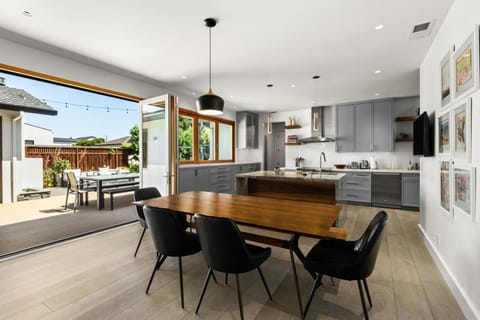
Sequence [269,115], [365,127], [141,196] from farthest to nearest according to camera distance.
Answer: [365,127] < [269,115] < [141,196]

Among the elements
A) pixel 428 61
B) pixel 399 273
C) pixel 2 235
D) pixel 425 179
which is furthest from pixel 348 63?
pixel 2 235

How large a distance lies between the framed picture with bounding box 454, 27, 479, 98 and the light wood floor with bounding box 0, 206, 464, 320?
178cm

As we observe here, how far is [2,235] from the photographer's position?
11.4 ft

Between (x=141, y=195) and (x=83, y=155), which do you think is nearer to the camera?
(x=141, y=195)

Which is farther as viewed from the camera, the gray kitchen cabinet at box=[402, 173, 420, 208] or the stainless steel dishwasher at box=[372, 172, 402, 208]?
the stainless steel dishwasher at box=[372, 172, 402, 208]

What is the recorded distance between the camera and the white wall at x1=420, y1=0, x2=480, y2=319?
1.68m

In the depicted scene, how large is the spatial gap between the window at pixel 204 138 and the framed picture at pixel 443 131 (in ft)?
14.1

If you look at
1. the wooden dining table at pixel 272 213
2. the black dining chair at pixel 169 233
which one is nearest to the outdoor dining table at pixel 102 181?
the wooden dining table at pixel 272 213

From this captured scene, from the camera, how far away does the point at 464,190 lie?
1.86m

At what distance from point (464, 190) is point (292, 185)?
2.38 m

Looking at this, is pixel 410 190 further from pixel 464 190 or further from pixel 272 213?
pixel 272 213

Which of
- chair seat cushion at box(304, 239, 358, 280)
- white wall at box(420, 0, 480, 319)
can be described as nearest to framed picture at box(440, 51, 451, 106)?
white wall at box(420, 0, 480, 319)

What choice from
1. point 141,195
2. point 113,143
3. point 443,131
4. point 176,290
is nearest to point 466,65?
point 443,131

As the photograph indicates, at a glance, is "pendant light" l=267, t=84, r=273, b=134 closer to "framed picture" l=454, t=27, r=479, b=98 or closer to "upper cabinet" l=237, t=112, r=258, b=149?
"upper cabinet" l=237, t=112, r=258, b=149
